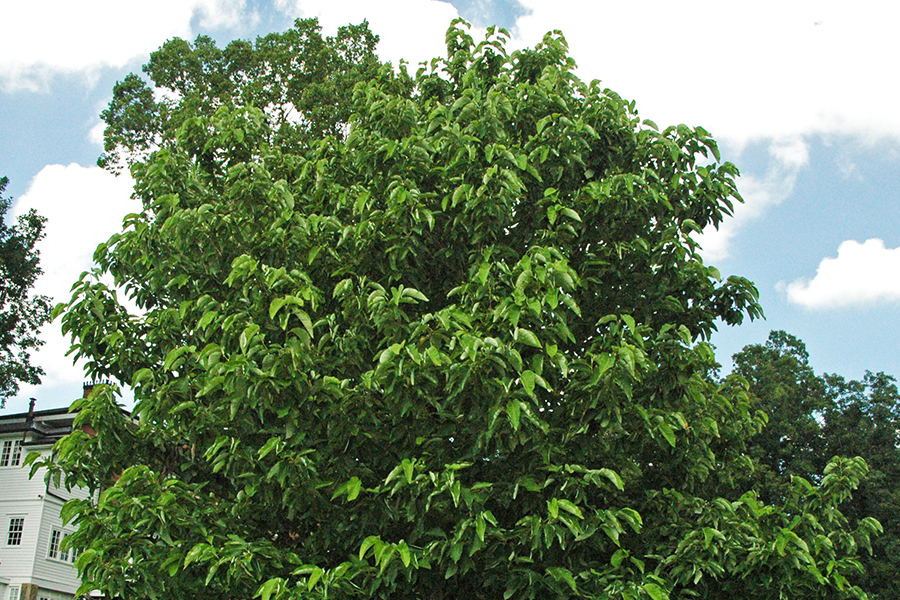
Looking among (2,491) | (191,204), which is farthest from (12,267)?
(191,204)

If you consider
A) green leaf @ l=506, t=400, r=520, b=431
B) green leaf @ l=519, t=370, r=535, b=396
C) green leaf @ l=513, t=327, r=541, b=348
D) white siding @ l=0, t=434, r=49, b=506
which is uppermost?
white siding @ l=0, t=434, r=49, b=506

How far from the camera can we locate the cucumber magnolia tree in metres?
7.00

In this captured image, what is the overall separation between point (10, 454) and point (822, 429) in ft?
178

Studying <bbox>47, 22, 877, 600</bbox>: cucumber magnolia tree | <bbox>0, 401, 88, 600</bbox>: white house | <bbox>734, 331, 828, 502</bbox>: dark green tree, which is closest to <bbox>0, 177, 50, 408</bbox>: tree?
<bbox>0, 401, 88, 600</bbox>: white house

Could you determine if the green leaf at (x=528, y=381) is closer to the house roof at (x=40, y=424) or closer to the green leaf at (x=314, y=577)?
the green leaf at (x=314, y=577)

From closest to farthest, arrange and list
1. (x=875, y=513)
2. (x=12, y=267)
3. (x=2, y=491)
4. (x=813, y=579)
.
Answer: (x=813, y=579), (x=12, y=267), (x=2, y=491), (x=875, y=513)

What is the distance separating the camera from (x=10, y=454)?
44219mm

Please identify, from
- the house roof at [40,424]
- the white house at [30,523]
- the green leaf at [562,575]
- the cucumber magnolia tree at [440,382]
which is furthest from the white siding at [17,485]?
the green leaf at [562,575]

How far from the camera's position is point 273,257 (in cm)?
891

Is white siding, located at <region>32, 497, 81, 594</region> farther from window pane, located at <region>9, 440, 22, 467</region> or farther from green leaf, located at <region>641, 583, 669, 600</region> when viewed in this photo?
green leaf, located at <region>641, 583, 669, 600</region>

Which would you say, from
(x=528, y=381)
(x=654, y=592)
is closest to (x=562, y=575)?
(x=654, y=592)

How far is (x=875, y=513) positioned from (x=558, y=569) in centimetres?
4990

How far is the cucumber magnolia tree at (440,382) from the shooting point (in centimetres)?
700

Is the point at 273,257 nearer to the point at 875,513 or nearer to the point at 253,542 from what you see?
the point at 253,542
